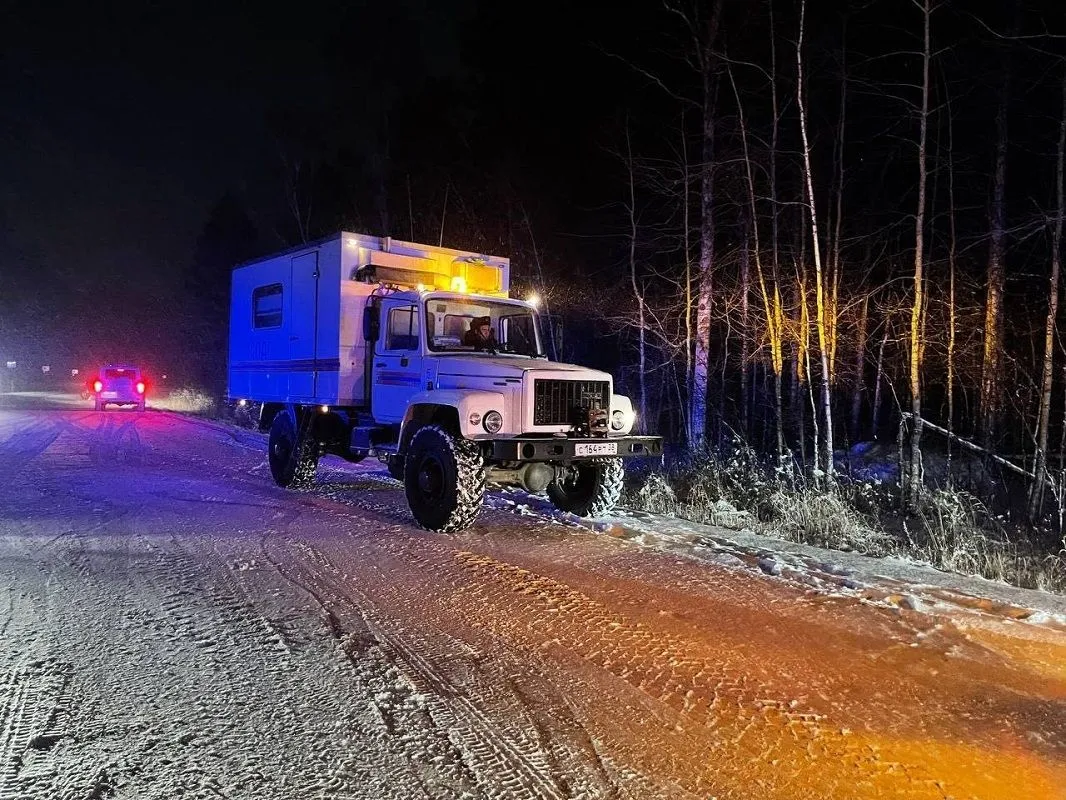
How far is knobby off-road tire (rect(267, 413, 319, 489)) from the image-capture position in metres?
10.6

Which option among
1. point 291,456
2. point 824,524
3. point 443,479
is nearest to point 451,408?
point 443,479

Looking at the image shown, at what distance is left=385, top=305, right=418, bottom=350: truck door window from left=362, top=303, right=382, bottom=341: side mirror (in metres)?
0.16

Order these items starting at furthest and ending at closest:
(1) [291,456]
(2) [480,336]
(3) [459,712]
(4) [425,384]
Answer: (1) [291,456] < (2) [480,336] < (4) [425,384] < (3) [459,712]

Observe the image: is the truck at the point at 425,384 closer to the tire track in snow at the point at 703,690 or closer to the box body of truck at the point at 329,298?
the box body of truck at the point at 329,298

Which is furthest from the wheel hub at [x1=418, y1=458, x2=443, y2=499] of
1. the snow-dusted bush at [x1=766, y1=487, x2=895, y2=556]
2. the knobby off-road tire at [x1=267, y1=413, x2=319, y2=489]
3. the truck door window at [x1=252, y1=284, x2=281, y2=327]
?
the truck door window at [x1=252, y1=284, x2=281, y2=327]

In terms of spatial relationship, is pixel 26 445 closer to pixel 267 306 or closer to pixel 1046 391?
pixel 267 306

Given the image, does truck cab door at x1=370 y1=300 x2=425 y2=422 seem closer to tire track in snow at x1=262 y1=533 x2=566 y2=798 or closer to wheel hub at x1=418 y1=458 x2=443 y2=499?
wheel hub at x1=418 y1=458 x2=443 y2=499

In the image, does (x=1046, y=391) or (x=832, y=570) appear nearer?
(x=832, y=570)

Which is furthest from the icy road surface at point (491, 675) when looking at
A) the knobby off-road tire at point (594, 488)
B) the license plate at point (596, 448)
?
the knobby off-road tire at point (594, 488)

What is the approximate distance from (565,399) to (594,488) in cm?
139

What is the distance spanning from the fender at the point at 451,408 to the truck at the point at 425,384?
0.05ft

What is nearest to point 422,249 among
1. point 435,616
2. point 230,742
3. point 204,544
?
point 204,544

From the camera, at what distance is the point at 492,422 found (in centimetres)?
772

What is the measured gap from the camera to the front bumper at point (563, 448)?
7.48 metres
